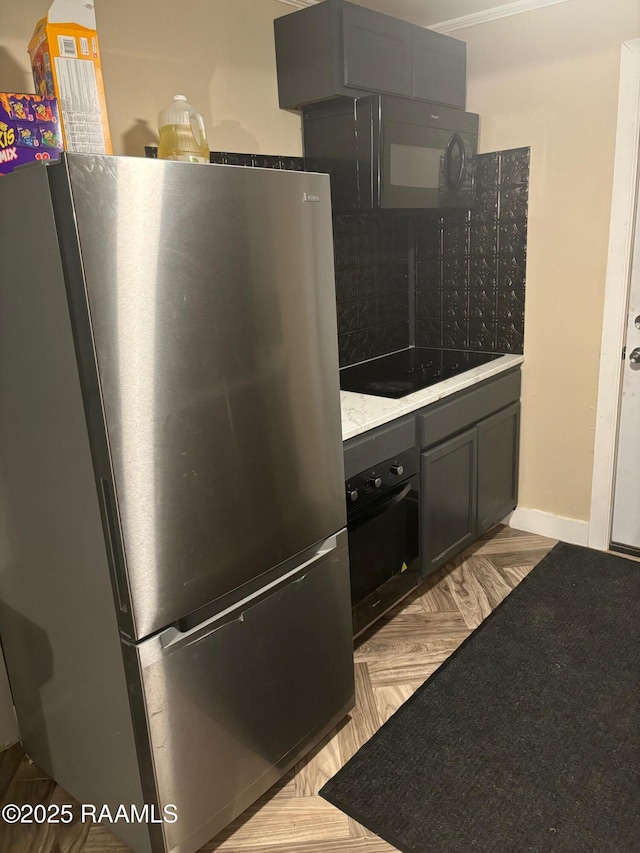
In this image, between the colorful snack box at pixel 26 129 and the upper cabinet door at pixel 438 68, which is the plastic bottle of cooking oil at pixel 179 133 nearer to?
the colorful snack box at pixel 26 129

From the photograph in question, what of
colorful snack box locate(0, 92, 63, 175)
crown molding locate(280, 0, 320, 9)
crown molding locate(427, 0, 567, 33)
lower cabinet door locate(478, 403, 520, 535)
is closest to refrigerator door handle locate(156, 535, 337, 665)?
colorful snack box locate(0, 92, 63, 175)

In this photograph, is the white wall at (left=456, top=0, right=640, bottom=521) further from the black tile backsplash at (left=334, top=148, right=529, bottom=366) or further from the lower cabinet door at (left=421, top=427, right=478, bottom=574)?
the lower cabinet door at (left=421, top=427, right=478, bottom=574)

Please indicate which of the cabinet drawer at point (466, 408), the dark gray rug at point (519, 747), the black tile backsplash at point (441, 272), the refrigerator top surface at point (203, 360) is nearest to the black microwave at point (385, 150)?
the black tile backsplash at point (441, 272)

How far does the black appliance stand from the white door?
109cm

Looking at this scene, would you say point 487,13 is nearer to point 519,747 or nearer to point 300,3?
point 300,3

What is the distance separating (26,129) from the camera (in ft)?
4.56

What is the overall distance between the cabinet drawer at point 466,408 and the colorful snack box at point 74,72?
4.72 ft

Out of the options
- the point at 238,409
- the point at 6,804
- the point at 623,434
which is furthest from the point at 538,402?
the point at 6,804

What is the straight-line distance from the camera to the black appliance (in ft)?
7.18

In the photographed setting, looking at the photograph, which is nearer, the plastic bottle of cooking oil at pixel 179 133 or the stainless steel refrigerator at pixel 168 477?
the stainless steel refrigerator at pixel 168 477

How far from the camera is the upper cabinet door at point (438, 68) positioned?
2598 millimetres

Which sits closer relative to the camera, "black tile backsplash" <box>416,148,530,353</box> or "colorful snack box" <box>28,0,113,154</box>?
"colorful snack box" <box>28,0,113,154</box>

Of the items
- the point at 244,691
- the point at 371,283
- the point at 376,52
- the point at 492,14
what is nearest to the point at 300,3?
the point at 376,52

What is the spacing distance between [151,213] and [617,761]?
1.90m
